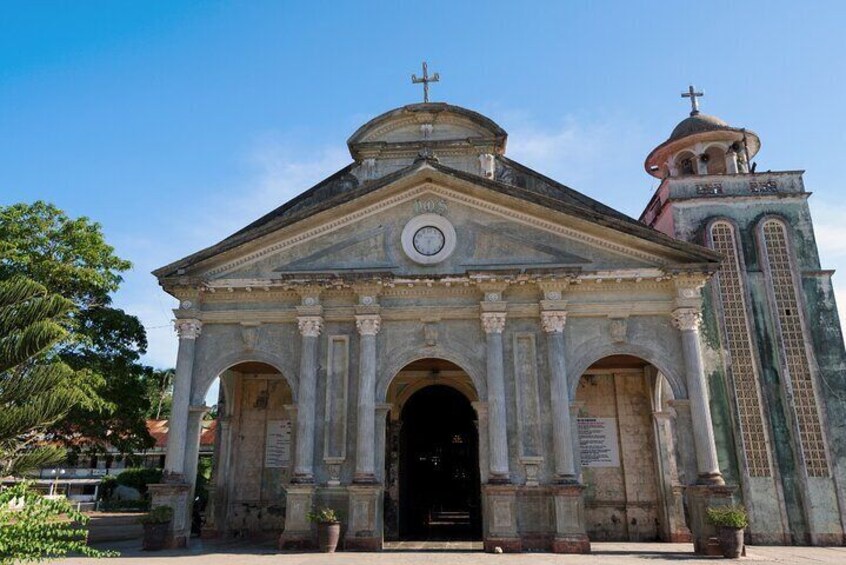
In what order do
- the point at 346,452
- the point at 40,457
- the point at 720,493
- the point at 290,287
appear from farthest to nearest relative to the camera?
the point at 290,287 → the point at 346,452 → the point at 720,493 → the point at 40,457

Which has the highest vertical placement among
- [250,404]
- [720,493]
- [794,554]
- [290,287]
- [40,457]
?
[290,287]

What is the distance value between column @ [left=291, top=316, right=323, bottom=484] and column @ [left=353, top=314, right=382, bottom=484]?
42.9 inches

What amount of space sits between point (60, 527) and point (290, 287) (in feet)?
32.6

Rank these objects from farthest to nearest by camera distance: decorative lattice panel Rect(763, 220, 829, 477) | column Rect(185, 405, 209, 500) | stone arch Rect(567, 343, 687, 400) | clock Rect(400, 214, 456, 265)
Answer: decorative lattice panel Rect(763, 220, 829, 477) < clock Rect(400, 214, 456, 265) < column Rect(185, 405, 209, 500) < stone arch Rect(567, 343, 687, 400)

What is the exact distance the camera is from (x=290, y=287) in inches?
628

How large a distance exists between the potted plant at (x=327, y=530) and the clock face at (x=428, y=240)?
265 inches

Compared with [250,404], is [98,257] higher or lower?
higher

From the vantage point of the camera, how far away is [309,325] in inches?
619

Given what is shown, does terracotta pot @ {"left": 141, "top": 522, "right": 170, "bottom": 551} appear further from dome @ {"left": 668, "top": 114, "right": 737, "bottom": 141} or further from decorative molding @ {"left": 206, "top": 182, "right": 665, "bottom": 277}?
dome @ {"left": 668, "top": 114, "right": 737, "bottom": 141}

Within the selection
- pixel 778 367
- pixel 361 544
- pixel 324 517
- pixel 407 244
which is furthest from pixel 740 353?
pixel 324 517

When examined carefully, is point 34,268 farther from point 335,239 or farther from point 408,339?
point 408,339

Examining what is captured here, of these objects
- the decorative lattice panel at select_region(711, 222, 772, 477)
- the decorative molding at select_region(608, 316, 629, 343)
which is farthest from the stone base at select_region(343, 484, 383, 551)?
the decorative lattice panel at select_region(711, 222, 772, 477)

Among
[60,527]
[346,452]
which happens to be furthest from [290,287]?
[60,527]

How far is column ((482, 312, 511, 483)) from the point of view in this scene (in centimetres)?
1442
